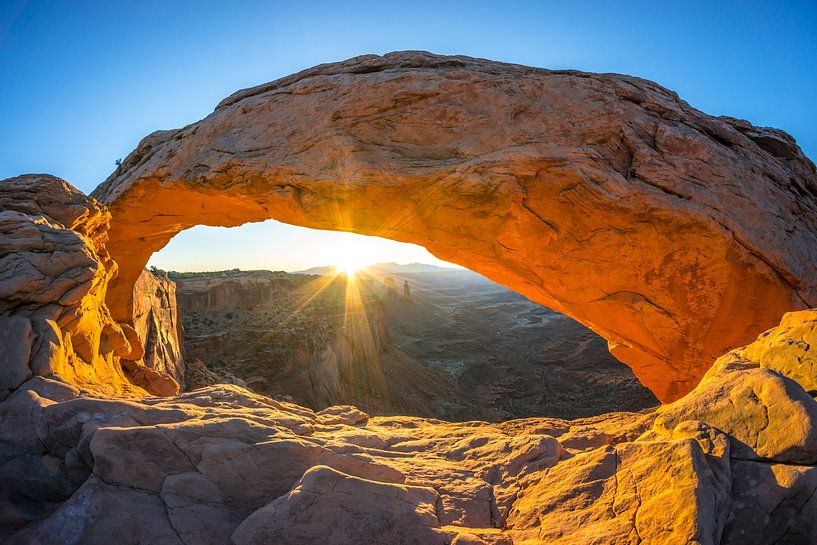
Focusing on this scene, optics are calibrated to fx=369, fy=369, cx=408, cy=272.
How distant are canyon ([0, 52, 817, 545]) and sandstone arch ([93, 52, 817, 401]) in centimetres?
6

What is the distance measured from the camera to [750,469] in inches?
111

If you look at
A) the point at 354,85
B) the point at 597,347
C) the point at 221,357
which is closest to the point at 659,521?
the point at 354,85

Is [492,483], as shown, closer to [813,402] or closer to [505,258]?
[813,402]

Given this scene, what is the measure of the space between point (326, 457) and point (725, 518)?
3.48m

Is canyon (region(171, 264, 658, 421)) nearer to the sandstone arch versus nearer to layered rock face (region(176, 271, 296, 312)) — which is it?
layered rock face (region(176, 271, 296, 312))

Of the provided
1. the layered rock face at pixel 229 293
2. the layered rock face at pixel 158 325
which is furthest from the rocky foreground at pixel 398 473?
the layered rock face at pixel 229 293

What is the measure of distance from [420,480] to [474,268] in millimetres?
8132

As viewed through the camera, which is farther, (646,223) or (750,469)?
(646,223)

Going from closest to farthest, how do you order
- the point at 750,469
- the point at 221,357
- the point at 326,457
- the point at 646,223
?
the point at 750,469, the point at 326,457, the point at 646,223, the point at 221,357

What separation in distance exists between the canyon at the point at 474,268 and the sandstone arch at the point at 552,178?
0.06m

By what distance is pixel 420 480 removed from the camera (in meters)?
4.07

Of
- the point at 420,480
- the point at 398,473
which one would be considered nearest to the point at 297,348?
the point at 398,473

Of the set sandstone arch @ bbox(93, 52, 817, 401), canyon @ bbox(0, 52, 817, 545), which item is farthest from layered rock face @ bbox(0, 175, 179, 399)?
sandstone arch @ bbox(93, 52, 817, 401)

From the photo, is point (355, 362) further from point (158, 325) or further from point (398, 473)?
point (398, 473)
